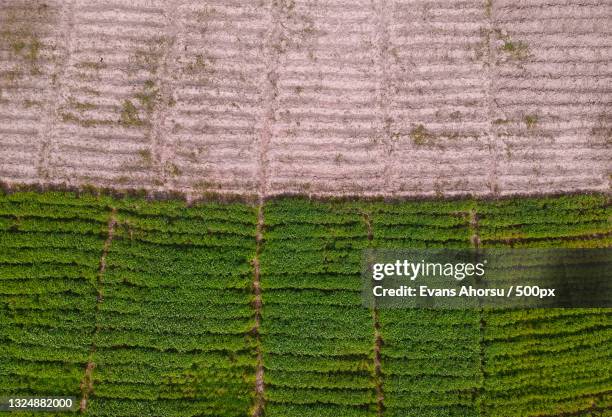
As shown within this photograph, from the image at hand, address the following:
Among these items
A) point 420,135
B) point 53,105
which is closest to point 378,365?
point 420,135

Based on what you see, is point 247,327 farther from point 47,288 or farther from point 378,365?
point 47,288

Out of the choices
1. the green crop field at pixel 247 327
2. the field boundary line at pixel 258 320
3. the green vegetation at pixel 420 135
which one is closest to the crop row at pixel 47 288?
the green crop field at pixel 247 327

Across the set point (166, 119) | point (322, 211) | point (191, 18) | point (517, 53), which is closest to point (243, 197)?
point (322, 211)

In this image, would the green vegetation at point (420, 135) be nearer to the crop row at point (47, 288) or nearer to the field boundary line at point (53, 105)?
the crop row at point (47, 288)

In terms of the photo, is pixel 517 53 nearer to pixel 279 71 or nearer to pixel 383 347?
pixel 279 71

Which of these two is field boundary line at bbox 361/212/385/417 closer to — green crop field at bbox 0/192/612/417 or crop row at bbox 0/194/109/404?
green crop field at bbox 0/192/612/417

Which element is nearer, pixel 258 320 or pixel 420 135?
pixel 258 320
